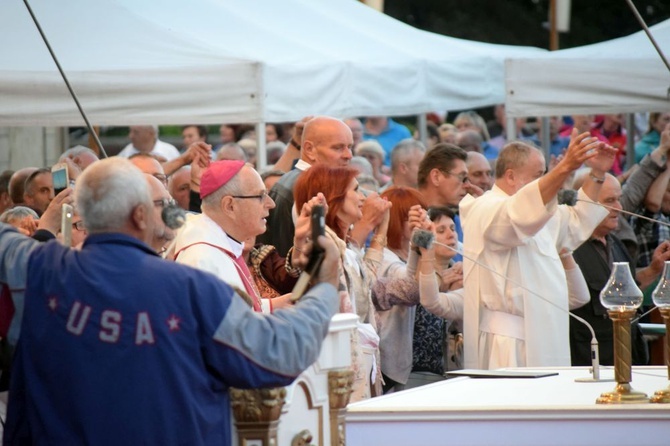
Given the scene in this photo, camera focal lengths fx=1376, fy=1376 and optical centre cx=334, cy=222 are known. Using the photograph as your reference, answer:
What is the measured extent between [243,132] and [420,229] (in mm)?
10481

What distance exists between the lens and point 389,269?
798 cm

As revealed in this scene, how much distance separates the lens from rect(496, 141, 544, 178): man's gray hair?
8.14 meters

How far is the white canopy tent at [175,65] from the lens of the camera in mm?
8273

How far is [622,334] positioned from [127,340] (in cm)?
264

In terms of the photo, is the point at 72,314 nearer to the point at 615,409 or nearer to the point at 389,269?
the point at 615,409

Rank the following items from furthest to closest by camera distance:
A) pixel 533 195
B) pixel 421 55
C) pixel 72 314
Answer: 1. pixel 421 55
2. pixel 533 195
3. pixel 72 314

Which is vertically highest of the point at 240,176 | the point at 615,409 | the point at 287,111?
the point at 287,111

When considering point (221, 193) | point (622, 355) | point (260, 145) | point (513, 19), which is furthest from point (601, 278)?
point (513, 19)

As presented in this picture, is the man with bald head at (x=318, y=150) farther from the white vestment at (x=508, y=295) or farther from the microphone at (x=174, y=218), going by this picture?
the microphone at (x=174, y=218)

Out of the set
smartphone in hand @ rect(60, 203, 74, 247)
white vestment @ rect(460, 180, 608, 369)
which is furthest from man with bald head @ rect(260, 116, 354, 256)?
smartphone in hand @ rect(60, 203, 74, 247)

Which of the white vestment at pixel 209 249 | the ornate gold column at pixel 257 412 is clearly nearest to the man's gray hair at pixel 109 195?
the ornate gold column at pixel 257 412

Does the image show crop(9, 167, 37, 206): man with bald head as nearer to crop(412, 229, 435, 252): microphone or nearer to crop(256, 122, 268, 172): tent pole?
crop(256, 122, 268, 172): tent pole

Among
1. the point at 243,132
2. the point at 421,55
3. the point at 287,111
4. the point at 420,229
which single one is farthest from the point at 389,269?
the point at 243,132

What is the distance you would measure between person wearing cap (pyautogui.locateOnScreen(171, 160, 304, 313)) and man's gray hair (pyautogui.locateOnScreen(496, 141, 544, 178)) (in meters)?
2.60
